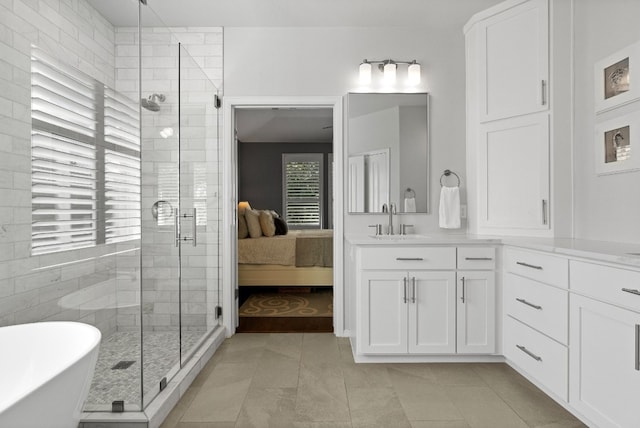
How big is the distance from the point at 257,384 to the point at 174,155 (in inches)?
59.1

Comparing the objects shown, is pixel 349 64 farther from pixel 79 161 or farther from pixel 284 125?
pixel 284 125

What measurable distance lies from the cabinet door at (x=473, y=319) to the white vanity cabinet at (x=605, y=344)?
2.31ft

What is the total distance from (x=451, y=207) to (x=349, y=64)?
4.81ft

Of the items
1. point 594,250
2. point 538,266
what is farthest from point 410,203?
point 594,250

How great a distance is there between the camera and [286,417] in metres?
2.03

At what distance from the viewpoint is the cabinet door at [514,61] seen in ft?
8.99

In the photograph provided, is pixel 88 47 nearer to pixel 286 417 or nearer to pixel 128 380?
pixel 128 380

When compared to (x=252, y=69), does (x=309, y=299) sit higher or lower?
lower

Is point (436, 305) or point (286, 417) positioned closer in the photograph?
point (286, 417)

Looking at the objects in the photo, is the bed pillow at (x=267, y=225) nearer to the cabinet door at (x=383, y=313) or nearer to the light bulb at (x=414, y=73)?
the cabinet door at (x=383, y=313)

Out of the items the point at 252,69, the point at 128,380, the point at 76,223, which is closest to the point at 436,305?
the point at 128,380

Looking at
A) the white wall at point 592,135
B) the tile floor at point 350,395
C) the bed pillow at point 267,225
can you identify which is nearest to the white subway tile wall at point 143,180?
the tile floor at point 350,395

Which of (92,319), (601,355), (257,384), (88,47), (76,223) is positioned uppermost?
(88,47)

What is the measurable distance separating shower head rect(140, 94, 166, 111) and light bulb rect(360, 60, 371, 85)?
5.37 ft
